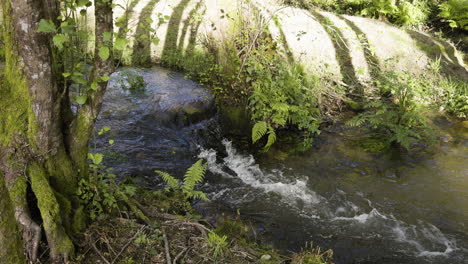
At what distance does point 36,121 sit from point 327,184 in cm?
464

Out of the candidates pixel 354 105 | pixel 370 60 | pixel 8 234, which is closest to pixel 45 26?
pixel 8 234

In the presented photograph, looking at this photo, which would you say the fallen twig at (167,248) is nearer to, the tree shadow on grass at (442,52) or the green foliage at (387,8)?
the green foliage at (387,8)

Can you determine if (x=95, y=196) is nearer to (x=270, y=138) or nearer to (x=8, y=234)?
(x=8, y=234)

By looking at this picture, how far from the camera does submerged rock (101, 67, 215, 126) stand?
747 centimetres

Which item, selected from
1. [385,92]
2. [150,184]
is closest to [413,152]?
[385,92]

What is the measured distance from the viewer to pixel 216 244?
11.2ft

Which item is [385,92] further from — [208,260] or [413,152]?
[208,260]

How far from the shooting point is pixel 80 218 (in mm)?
3217

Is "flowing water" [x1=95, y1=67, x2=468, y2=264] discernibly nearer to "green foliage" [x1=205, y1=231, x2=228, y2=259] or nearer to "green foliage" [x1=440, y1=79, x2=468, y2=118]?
"green foliage" [x1=440, y1=79, x2=468, y2=118]

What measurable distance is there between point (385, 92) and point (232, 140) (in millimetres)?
5101

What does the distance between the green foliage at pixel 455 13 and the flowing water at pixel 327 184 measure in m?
7.54

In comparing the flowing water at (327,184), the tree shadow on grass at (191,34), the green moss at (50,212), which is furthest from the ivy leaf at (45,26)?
the tree shadow on grass at (191,34)

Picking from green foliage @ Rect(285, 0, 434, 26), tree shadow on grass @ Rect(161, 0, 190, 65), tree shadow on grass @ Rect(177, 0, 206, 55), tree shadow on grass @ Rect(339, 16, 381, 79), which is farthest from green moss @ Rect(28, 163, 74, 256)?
green foliage @ Rect(285, 0, 434, 26)

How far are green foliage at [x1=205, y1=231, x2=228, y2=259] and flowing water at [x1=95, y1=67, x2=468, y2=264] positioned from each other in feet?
4.30
